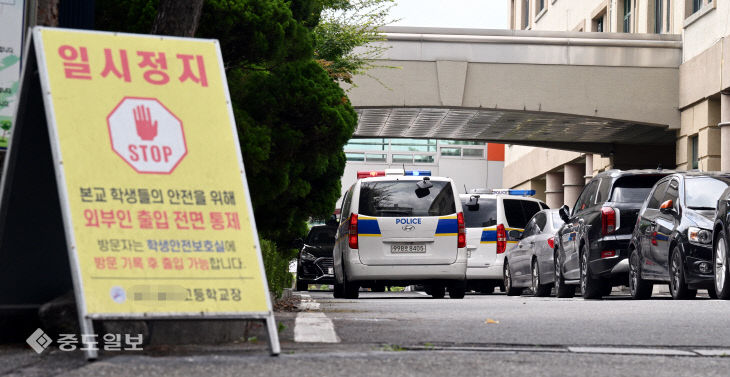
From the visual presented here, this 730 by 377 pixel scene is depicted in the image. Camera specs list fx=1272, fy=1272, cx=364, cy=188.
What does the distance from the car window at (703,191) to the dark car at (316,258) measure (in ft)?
46.8

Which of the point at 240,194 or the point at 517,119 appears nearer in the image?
the point at 240,194

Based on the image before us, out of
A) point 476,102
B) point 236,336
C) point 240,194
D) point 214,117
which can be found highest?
point 476,102

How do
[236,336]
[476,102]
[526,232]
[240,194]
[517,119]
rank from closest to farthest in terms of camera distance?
1. [240,194]
2. [236,336]
3. [526,232]
4. [476,102]
5. [517,119]

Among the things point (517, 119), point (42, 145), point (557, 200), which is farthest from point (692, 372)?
point (557, 200)

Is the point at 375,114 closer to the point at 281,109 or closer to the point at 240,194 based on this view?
the point at 281,109

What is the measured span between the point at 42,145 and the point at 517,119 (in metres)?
24.2

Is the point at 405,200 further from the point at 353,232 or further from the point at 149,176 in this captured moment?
the point at 149,176

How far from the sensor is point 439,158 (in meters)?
67.6

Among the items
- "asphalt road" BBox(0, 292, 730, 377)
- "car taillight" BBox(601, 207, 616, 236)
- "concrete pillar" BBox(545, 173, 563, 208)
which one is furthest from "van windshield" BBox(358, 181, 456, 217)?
"concrete pillar" BBox(545, 173, 563, 208)

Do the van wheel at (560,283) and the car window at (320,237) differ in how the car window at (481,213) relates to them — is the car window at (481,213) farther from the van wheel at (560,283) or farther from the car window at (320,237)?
the car window at (320,237)

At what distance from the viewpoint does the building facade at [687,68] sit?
24516 mm

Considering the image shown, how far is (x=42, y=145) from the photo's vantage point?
6.56 metres

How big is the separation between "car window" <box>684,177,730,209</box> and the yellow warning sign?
8832mm
